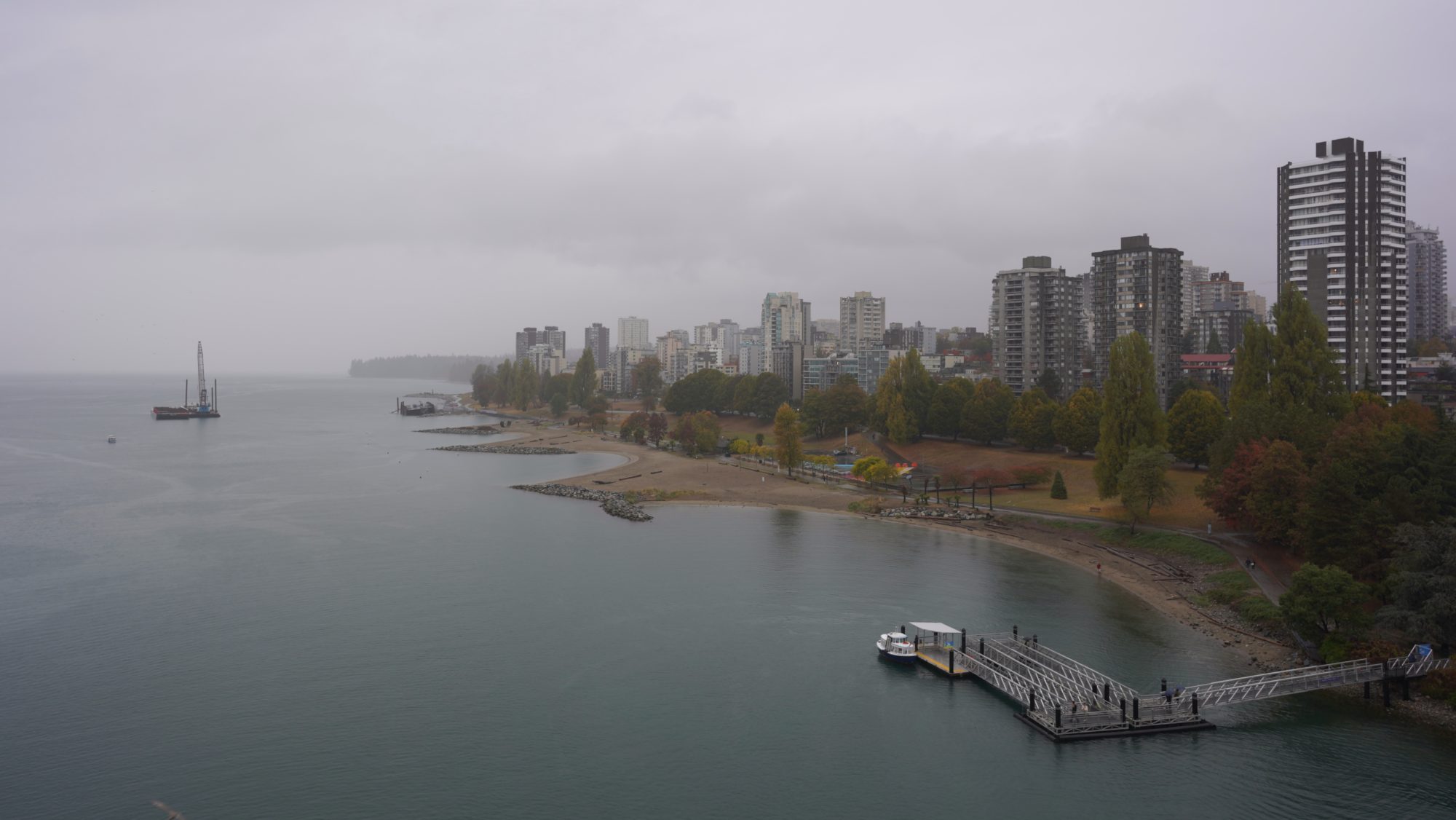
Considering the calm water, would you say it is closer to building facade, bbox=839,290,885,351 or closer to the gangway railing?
the gangway railing

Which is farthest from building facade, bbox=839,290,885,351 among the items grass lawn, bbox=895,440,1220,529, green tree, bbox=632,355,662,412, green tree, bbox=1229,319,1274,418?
green tree, bbox=1229,319,1274,418

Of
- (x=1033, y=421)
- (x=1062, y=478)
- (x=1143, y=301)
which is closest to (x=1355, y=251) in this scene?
(x=1143, y=301)

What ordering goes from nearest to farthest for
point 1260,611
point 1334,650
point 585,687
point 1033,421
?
point 1334,650 → point 585,687 → point 1260,611 → point 1033,421

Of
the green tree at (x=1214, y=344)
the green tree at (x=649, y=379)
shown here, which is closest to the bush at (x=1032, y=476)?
the green tree at (x=1214, y=344)

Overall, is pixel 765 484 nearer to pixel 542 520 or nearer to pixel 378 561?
pixel 542 520

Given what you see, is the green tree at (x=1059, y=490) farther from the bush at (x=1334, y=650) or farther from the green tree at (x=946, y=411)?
the bush at (x=1334, y=650)

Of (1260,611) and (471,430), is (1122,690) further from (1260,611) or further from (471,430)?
(471,430)
